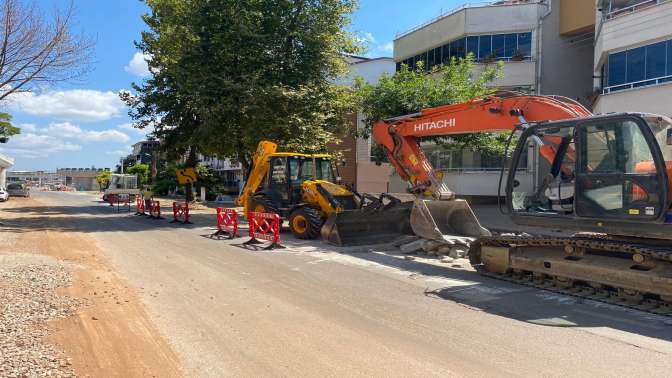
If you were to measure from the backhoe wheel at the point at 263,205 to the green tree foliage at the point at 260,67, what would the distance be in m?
5.16

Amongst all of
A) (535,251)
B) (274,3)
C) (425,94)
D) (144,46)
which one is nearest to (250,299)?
(535,251)

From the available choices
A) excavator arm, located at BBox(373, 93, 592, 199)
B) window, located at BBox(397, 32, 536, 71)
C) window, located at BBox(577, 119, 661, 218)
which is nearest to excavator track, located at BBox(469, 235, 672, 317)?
window, located at BBox(577, 119, 661, 218)

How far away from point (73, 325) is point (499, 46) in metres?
25.1

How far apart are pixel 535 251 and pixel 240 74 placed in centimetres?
1588

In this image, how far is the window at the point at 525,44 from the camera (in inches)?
1015

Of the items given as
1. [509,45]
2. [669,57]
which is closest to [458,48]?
[509,45]

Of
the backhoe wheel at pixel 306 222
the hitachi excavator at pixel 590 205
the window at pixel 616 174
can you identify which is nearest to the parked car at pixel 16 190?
the backhoe wheel at pixel 306 222

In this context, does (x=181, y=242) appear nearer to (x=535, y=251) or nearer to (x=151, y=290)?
(x=151, y=290)

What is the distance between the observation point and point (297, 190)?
1584cm

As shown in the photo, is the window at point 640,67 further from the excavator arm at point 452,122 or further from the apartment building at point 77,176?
the apartment building at point 77,176

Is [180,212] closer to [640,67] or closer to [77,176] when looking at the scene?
[640,67]

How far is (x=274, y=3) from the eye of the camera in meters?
22.0

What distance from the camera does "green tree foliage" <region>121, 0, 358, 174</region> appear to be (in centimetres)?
2036

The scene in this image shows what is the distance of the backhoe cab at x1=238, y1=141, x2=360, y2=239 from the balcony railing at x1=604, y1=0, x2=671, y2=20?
498 inches
